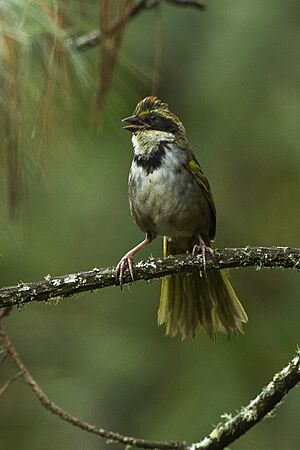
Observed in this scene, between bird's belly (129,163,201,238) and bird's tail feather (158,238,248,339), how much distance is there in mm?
218

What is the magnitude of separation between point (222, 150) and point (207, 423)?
1.37m

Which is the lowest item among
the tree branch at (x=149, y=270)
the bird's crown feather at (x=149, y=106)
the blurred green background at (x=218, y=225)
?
the blurred green background at (x=218, y=225)

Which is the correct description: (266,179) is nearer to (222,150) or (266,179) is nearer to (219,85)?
(222,150)

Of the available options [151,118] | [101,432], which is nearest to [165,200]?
[151,118]

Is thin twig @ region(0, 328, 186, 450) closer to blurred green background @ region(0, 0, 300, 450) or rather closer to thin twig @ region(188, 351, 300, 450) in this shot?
thin twig @ region(188, 351, 300, 450)

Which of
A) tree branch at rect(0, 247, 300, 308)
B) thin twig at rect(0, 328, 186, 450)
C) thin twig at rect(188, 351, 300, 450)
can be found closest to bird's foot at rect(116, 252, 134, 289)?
tree branch at rect(0, 247, 300, 308)

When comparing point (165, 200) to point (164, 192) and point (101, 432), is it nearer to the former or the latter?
point (164, 192)

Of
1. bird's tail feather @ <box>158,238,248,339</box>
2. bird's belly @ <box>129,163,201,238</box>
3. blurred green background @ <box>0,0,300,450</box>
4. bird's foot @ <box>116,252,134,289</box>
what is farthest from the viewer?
blurred green background @ <box>0,0,300,450</box>

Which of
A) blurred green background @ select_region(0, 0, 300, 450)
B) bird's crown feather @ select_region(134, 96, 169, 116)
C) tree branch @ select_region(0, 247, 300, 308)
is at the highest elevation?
bird's crown feather @ select_region(134, 96, 169, 116)

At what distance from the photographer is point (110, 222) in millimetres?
5270

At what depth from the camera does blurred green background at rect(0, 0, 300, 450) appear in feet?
16.3

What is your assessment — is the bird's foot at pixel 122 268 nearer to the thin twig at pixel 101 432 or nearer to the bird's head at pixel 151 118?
the thin twig at pixel 101 432

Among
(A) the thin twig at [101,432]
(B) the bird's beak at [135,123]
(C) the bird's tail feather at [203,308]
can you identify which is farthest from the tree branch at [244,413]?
(B) the bird's beak at [135,123]

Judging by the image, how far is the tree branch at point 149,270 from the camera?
2701 mm
